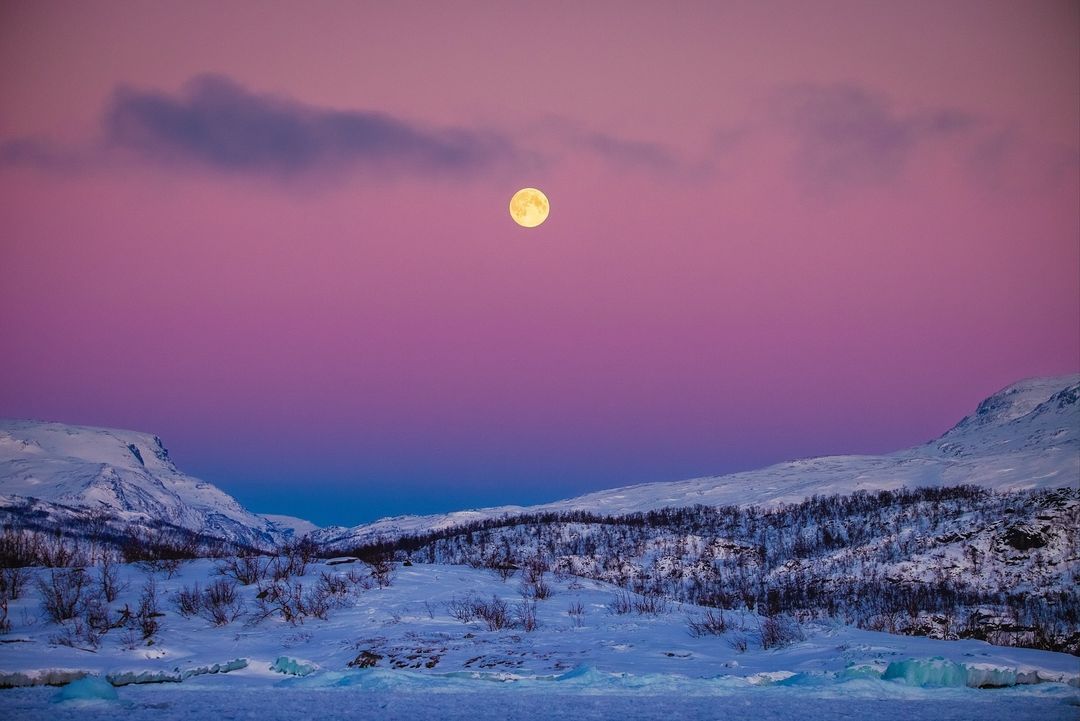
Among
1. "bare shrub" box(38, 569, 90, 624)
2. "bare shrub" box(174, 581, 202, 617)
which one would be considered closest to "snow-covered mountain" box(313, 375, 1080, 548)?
"bare shrub" box(174, 581, 202, 617)

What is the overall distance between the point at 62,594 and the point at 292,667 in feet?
23.0

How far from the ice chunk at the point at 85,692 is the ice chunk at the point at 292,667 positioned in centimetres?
240

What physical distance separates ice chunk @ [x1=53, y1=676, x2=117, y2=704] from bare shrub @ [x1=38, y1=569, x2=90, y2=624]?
604 cm

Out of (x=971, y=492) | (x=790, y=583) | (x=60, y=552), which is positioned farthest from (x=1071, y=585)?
(x=60, y=552)

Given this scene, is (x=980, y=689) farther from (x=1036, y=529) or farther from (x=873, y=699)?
(x=1036, y=529)

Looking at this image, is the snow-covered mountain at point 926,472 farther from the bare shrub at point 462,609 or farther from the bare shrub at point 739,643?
the bare shrub at point 462,609

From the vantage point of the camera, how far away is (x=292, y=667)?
9.50 meters

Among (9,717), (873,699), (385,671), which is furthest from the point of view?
(385,671)

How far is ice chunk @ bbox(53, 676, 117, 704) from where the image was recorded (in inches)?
283

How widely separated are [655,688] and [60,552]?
19.3 meters

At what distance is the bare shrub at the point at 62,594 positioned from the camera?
12555 millimetres

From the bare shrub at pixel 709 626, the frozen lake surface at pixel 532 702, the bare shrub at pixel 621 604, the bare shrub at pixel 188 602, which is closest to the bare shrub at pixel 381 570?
the bare shrub at pixel 188 602

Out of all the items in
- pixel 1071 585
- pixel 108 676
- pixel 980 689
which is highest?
pixel 108 676

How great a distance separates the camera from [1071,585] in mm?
52312
